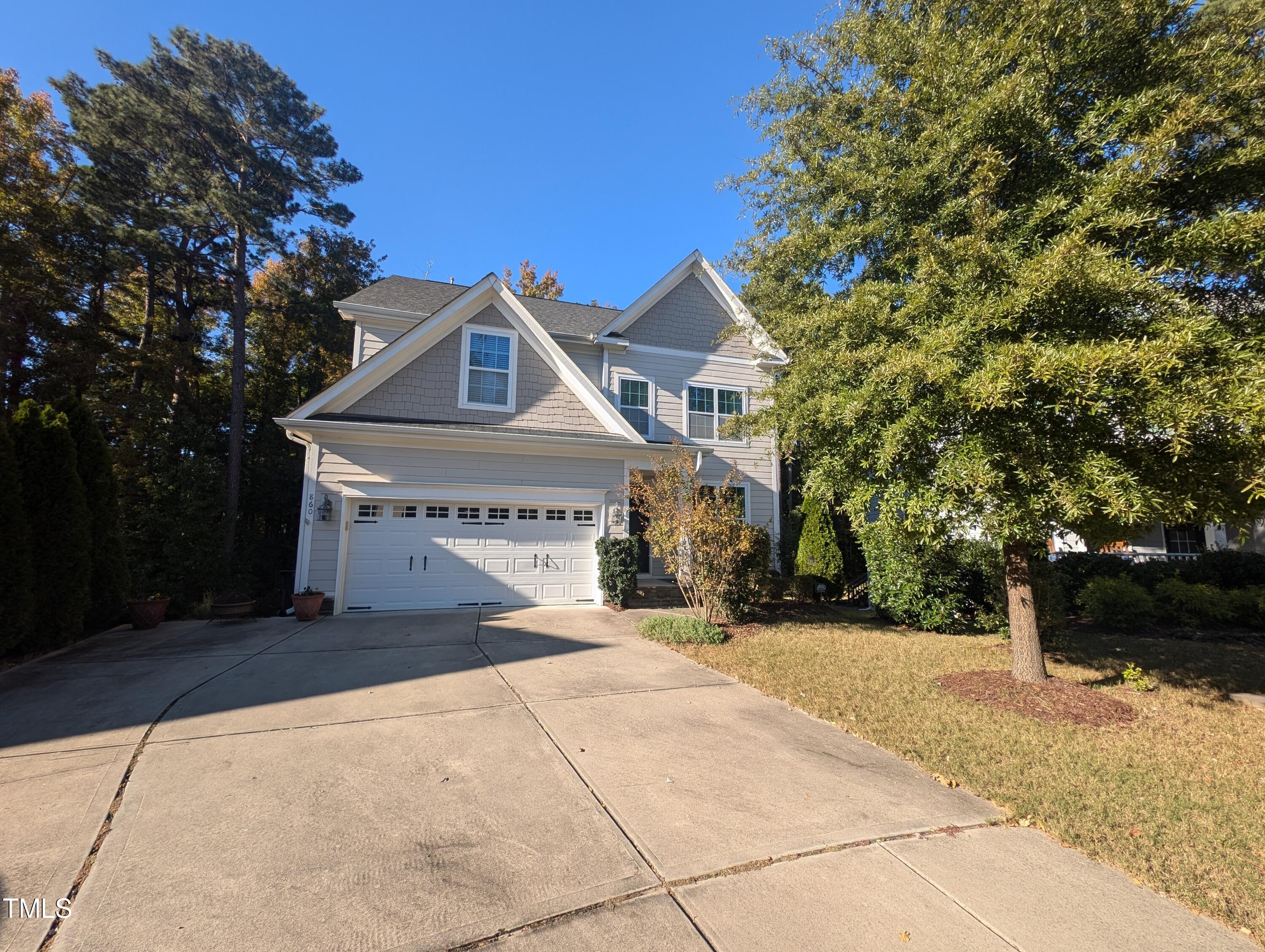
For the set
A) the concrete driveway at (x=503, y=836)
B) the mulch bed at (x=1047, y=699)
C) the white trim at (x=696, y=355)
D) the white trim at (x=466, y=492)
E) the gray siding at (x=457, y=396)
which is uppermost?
the white trim at (x=696, y=355)

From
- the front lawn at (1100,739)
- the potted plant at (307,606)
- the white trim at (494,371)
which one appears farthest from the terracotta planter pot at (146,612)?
the front lawn at (1100,739)

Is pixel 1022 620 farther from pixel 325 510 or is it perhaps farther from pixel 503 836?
pixel 325 510

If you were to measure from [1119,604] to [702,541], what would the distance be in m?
7.80

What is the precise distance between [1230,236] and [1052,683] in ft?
14.8

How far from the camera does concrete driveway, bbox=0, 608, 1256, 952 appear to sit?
242 centimetres

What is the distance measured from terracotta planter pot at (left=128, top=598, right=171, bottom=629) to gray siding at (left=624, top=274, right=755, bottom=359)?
11180 mm

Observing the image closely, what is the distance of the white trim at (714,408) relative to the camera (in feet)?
Answer: 48.6

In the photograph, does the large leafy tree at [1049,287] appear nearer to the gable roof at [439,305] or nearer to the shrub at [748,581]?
the shrub at [748,581]

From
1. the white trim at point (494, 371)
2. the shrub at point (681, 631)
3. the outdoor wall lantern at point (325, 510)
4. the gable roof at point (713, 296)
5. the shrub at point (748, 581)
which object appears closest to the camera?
the shrub at point (681, 631)

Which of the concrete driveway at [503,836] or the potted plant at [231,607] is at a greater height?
the potted plant at [231,607]

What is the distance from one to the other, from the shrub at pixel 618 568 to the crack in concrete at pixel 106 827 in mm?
6960

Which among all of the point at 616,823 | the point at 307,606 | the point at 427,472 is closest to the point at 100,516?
the point at 307,606

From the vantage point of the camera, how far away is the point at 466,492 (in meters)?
10.9

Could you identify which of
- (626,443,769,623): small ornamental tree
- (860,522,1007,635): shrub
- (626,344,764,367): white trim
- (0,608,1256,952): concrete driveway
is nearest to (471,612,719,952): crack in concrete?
(0,608,1256,952): concrete driveway
